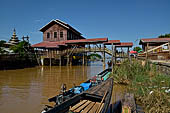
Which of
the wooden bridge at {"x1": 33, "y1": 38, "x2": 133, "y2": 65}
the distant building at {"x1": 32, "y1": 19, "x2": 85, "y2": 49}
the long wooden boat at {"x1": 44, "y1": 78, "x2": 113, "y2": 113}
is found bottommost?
the long wooden boat at {"x1": 44, "y1": 78, "x2": 113, "y2": 113}

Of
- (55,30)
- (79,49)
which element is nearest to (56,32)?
(55,30)

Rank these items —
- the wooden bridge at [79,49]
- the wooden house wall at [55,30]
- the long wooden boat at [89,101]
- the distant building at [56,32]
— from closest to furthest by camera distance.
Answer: the long wooden boat at [89,101], the wooden bridge at [79,49], the distant building at [56,32], the wooden house wall at [55,30]

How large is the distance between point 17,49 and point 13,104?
19.7m

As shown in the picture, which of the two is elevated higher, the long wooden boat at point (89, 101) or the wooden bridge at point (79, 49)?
the wooden bridge at point (79, 49)

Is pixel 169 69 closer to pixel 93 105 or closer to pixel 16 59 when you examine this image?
pixel 93 105

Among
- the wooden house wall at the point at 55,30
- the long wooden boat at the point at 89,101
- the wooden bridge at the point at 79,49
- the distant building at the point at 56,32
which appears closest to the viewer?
the long wooden boat at the point at 89,101

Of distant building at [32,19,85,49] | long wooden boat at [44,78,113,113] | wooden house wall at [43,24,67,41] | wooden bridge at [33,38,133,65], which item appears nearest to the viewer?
long wooden boat at [44,78,113,113]

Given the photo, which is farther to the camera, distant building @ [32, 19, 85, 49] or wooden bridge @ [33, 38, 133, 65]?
distant building @ [32, 19, 85, 49]

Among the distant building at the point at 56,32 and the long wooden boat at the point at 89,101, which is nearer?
the long wooden boat at the point at 89,101

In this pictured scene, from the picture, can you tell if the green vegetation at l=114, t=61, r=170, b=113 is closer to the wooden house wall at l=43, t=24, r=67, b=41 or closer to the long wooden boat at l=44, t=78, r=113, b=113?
the long wooden boat at l=44, t=78, r=113, b=113

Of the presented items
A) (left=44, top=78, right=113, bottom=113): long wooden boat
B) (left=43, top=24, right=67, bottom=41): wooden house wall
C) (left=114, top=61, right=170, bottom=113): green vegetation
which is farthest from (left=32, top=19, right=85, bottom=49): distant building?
(left=44, top=78, right=113, bottom=113): long wooden boat

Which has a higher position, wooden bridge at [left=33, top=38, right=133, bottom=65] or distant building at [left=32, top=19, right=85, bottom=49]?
distant building at [left=32, top=19, right=85, bottom=49]

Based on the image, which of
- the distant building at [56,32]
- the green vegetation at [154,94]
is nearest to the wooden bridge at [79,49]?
the distant building at [56,32]

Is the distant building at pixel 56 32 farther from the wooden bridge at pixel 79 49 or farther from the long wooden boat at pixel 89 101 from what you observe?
the long wooden boat at pixel 89 101
